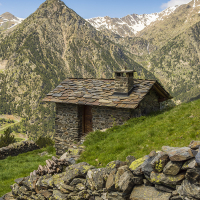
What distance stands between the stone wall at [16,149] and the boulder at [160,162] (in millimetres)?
20631

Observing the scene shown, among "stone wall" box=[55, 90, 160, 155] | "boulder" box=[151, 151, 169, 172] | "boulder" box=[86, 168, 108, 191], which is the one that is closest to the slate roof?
"stone wall" box=[55, 90, 160, 155]

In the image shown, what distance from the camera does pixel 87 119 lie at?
1828 centimetres

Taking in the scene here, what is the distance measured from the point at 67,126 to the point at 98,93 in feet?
13.5

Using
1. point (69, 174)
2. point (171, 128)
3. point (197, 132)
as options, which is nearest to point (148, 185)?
point (69, 174)

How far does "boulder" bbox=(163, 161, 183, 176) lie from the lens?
186 inches

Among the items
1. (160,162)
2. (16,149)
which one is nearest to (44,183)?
(160,162)

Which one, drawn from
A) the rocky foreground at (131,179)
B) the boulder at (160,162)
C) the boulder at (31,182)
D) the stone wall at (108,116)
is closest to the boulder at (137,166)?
the rocky foreground at (131,179)

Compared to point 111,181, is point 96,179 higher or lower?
lower

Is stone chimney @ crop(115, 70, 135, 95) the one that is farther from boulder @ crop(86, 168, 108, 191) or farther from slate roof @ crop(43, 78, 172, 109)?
boulder @ crop(86, 168, 108, 191)

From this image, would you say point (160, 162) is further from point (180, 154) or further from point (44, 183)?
point (44, 183)

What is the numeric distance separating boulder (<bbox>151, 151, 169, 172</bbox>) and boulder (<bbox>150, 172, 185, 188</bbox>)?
0.47 ft

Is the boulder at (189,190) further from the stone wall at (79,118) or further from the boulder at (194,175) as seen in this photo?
the stone wall at (79,118)

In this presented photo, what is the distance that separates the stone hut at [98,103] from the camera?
16422mm

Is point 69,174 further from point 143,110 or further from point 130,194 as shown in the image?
point 143,110
